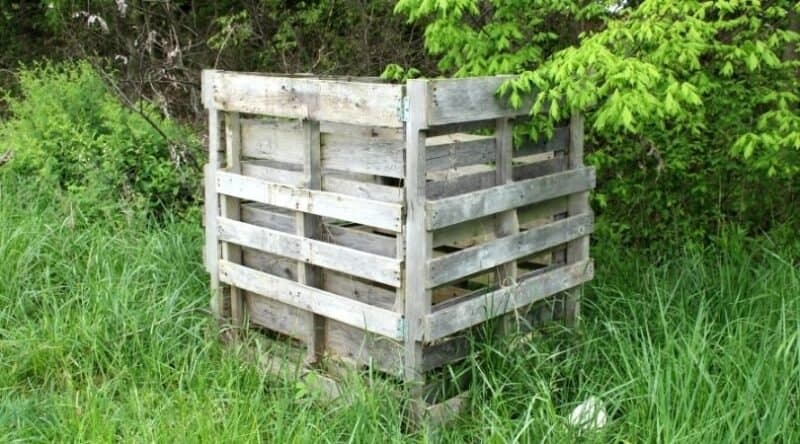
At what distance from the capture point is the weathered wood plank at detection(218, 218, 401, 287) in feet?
11.9

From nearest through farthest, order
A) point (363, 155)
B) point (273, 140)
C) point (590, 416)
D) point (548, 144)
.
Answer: point (590, 416)
point (363, 155)
point (273, 140)
point (548, 144)

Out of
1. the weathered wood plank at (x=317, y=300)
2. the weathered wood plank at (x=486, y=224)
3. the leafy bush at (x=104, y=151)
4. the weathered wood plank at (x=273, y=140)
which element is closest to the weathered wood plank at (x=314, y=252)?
the weathered wood plank at (x=317, y=300)

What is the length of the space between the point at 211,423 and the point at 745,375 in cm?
201

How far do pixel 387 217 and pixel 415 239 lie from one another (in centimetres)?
15

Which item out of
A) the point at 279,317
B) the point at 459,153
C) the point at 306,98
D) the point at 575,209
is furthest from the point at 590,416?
the point at 306,98

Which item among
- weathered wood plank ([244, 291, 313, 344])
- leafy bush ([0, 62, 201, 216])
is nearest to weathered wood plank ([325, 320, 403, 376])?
weathered wood plank ([244, 291, 313, 344])

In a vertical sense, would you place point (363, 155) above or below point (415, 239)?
above

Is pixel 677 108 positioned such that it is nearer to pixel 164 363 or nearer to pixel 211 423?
pixel 211 423

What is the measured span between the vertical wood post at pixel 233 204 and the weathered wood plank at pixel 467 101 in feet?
3.98

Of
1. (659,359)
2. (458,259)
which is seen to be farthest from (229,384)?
(659,359)

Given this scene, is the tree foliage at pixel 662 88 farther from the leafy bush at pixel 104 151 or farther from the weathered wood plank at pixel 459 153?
the leafy bush at pixel 104 151

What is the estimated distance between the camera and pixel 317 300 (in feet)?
12.9

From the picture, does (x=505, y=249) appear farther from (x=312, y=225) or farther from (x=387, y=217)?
(x=312, y=225)

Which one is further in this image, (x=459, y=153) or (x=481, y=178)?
(x=481, y=178)
